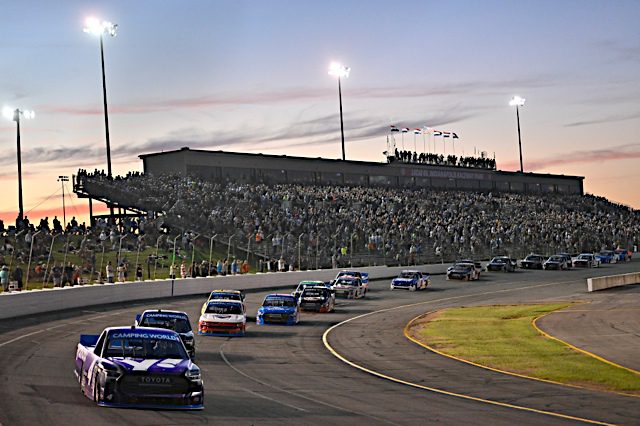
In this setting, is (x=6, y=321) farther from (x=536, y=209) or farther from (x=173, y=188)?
(x=536, y=209)

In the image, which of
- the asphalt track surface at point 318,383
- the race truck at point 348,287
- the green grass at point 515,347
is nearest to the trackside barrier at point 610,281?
the race truck at point 348,287

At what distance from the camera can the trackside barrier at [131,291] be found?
128 ft

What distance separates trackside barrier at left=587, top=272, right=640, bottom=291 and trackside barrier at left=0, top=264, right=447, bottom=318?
59.6 feet

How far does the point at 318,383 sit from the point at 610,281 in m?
44.6

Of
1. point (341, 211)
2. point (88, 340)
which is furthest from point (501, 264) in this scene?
point (88, 340)

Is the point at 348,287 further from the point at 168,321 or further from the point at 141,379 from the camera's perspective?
the point at 141,379

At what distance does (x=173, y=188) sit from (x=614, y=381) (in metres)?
49.9

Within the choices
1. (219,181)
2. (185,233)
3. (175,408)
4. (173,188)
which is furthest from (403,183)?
(175,408)

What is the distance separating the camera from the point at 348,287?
5403cm

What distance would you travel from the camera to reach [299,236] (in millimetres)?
64062

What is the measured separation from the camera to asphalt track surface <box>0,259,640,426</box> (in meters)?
16.2

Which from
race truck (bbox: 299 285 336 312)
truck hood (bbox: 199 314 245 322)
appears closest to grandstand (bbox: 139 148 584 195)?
race truck (bbox: 299 285 336 312)

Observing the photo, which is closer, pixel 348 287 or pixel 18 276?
pixel 18 276

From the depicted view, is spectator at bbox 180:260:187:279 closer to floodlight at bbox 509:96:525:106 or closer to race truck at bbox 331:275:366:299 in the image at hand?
race truck at bbox 331:275:366:299
